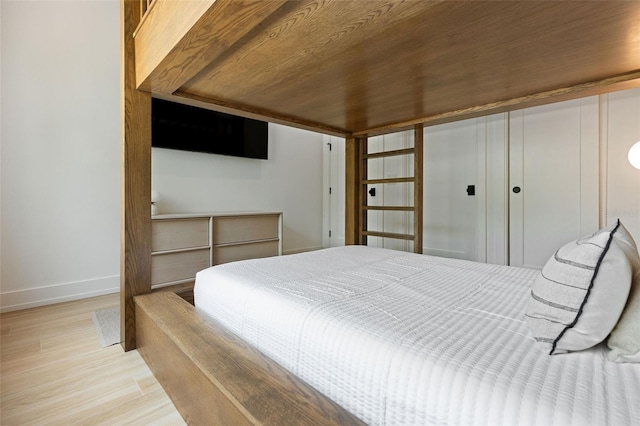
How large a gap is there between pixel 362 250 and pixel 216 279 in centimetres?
100

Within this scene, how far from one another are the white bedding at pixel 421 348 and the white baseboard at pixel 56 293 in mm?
1829

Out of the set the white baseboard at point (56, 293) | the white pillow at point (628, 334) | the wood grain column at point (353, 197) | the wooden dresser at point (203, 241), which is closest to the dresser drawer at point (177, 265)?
the wooden dresser at point (203, 241)

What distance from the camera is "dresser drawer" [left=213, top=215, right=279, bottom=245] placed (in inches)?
110

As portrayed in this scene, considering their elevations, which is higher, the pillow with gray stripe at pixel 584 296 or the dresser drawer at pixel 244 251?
the pillow with gray stripe at pixel 584 296

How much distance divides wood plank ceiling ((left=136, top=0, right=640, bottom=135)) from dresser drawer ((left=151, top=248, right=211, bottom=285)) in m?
1.41

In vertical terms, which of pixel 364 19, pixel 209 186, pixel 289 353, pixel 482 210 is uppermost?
pixel 364 19

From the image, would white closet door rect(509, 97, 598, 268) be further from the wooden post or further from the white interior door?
the white interior door

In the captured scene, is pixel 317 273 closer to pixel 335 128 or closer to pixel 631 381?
pixel 631 381

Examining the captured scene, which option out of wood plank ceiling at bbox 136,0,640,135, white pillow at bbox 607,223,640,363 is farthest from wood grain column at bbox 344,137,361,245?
white pillow at bbox 607,223,640,363

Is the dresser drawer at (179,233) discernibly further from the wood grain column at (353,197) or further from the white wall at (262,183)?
the wood grain column at (353,197)

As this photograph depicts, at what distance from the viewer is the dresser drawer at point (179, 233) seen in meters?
2.39

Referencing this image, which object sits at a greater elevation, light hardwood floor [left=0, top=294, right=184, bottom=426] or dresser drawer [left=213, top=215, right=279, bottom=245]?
dresser drawer [left=213, top=215, right=279, bottom=245]

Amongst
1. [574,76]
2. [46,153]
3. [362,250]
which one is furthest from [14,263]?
[574,76]

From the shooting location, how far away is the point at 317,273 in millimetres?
1320
